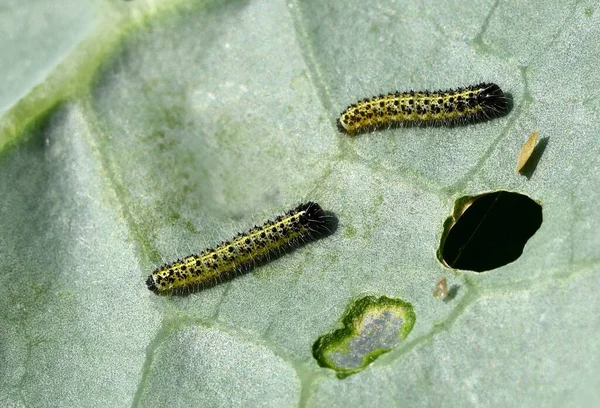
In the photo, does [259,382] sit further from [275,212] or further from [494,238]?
[494,238]

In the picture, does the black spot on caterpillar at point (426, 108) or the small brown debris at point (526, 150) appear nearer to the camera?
the small brown debris at point (526, 150)

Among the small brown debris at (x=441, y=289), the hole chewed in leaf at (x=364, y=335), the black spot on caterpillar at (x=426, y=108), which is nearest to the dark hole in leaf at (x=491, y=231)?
the small brown debris at (x=441, y=289)

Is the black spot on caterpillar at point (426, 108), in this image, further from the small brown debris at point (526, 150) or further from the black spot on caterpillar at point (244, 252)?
the black spot on caterpillar at point (244, 252)

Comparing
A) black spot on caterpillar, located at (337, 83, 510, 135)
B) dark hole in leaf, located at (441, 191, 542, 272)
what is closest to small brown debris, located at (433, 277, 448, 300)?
dark hole in leaf, located at (441, 191, 542, 272)

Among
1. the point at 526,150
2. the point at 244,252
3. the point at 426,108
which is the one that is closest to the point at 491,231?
the point at 526,150

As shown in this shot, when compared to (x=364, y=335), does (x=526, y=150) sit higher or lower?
higher

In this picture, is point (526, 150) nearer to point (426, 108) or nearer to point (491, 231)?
point (491, 231)

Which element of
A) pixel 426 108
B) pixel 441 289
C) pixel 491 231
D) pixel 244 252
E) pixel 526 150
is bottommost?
pixel 491 231

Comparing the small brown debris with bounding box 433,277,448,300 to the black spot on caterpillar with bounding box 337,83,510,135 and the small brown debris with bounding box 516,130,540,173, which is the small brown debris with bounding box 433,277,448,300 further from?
the black spot on caterpillar with bounding box 337,83,510,135
